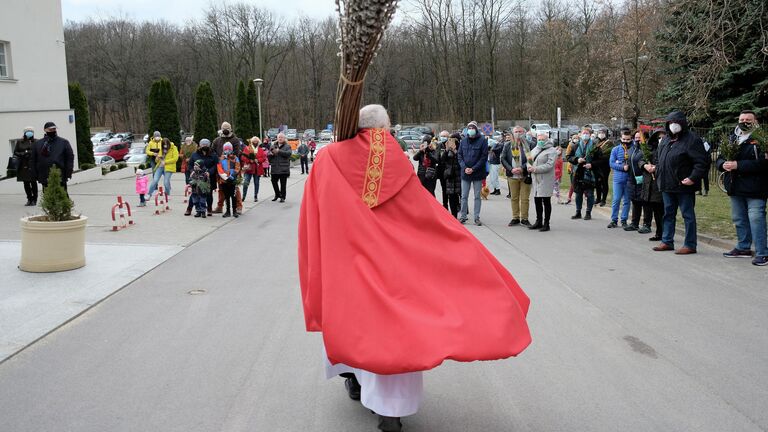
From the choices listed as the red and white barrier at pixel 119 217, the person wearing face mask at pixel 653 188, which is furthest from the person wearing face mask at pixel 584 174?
the red and white barrier at pixel 119 217

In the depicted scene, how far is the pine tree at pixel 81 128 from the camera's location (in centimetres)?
2920

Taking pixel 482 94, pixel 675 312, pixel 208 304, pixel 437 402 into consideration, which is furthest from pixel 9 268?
pixel 482 94

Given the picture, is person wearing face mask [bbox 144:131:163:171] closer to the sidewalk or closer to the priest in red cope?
the sidewalk

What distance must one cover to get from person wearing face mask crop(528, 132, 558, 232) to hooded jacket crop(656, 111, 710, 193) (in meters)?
2.86

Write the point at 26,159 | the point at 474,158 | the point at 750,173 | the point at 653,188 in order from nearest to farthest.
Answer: the point at 750,173
the point at 653,188
the point at 474,158
the point at 26,159

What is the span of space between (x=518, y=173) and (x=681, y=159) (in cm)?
393

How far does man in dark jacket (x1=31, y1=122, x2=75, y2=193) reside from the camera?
15141 mm

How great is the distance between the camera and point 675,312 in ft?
23.4

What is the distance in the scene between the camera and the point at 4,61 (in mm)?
22391

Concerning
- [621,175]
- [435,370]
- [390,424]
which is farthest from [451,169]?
[390,424]

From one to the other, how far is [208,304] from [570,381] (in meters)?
4.18

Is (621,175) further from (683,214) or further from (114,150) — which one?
(114,150)

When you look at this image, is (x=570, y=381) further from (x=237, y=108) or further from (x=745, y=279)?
(x=237, y=108)

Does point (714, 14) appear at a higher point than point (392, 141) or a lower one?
higher
